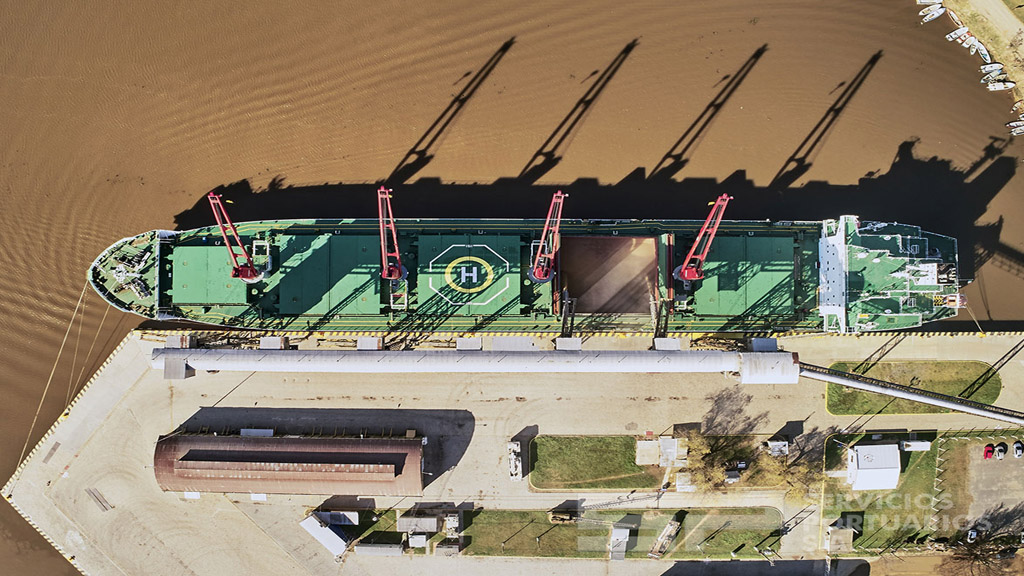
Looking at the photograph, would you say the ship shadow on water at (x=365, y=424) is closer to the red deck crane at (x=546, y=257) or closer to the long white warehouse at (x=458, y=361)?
the long white warehouse at (x=458, y=361)

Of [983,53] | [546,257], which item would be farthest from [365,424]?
[983,53]

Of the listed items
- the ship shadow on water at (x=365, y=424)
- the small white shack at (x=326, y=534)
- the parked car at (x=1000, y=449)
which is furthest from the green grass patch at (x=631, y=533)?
the parked car at (x=1000, y=449)

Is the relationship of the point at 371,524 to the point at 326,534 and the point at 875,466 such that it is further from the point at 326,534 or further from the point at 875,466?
the point at 875,466

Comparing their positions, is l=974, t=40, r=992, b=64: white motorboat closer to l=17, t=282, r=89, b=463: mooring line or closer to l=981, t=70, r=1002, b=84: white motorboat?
l=981, t=70, r=1002, b=84: white motorboat

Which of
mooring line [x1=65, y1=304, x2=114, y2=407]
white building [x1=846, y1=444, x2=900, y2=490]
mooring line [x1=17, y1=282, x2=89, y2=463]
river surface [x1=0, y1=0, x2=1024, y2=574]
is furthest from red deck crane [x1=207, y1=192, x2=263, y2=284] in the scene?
white building [x1=846, y1=444, x2=900, y2=490]

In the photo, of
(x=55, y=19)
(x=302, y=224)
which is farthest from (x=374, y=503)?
(x=55, y=19)

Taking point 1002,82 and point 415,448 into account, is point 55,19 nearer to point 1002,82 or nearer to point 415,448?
point 415,448
